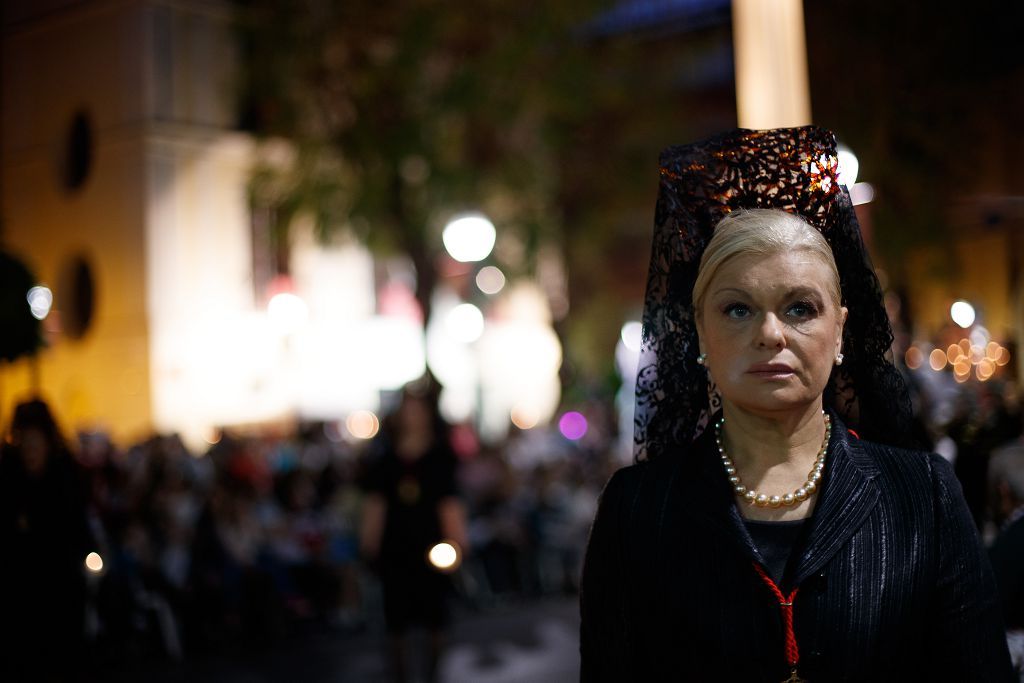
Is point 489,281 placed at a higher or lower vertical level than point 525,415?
higher

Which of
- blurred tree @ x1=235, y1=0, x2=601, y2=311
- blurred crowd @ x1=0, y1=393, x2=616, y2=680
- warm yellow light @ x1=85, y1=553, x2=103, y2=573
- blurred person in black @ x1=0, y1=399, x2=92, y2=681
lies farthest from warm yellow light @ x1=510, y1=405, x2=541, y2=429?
warm yellow light @ x1=85, y1=553, x2=103, y2=573

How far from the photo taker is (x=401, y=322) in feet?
112

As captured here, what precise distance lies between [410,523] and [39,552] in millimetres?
2299

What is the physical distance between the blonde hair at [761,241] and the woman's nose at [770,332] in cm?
12

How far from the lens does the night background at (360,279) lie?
8.10m

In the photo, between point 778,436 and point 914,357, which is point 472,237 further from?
point 778,436

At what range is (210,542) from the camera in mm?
12227

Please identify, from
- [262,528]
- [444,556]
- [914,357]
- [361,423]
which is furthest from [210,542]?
[361,423]

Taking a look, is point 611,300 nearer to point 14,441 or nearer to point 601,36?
point 601,36

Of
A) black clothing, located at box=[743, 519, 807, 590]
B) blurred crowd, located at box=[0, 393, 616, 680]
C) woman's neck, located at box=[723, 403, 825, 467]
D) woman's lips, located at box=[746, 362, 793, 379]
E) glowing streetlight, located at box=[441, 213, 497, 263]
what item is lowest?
blurred crowd, located at box=[0, 393, 616, 680]

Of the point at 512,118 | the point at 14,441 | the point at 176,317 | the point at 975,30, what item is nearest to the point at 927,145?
the point at 975,30

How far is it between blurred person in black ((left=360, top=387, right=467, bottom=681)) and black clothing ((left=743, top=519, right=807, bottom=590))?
5.76 meters

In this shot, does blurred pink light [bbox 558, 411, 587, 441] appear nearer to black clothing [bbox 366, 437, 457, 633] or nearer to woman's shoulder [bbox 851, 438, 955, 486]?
black clothing [bbox 366, 437, 457, 633]

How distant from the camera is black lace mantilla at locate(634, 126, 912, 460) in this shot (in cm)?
241
